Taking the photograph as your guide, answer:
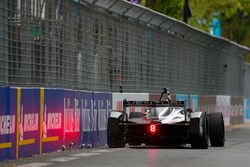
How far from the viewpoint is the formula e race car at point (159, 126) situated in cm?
1997

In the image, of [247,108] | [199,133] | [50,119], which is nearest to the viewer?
[50,119]

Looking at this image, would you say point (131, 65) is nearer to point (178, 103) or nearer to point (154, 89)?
point (154, 89)

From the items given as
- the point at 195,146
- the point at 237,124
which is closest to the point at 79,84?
the point at 195,146

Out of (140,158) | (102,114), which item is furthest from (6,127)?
(102,114)

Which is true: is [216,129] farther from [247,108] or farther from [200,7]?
[247,108]

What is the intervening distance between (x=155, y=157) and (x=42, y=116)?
228cm

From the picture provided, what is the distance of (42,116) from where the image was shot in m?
17.4

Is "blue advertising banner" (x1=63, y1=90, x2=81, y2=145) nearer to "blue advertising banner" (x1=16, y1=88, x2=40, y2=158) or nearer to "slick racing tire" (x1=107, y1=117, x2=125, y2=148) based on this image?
"slick racing tire" (x1=107, y1=117, x2=125, y2=148)

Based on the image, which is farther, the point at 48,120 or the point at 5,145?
the point at 48,120

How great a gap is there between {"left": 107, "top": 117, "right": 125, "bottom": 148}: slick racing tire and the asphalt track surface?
583mm

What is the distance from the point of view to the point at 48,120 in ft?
58.2

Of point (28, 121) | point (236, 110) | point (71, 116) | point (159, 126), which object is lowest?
point (159, 126)

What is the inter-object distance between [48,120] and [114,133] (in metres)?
2.72

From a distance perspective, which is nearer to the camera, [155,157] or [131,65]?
[155,157]
